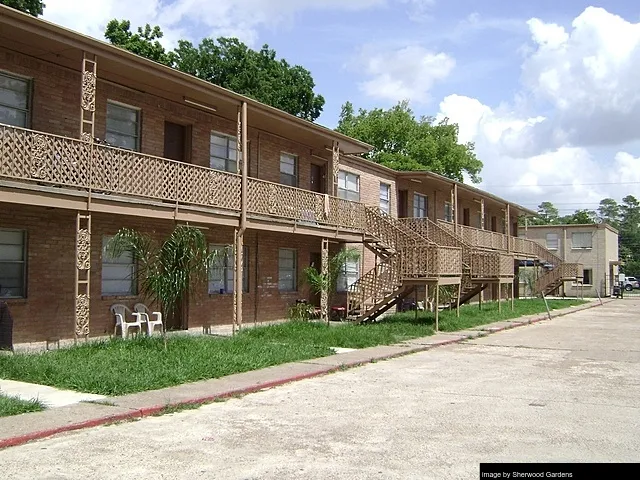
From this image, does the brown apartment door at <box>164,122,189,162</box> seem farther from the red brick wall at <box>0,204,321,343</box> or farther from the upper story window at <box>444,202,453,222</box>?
the upper story window at <box>444,202,453,222</box>

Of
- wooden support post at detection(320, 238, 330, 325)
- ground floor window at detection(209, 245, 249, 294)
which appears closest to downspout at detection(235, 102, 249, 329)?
ground floor window at detection(209, 245, 249, 294)

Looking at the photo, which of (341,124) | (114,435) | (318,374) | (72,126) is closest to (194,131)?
(72,126)

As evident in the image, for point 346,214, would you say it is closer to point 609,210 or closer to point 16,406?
point 16,406

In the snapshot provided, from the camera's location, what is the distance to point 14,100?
48.4 feet

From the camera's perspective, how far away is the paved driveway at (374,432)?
21.5ft

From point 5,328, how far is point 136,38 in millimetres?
27152

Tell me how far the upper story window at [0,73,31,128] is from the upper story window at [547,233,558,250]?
183 ft

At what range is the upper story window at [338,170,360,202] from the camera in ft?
86.8

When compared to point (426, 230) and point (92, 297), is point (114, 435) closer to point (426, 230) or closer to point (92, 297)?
point (92, 297)

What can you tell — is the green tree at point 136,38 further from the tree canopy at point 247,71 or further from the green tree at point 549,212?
the green tree at point 549,212

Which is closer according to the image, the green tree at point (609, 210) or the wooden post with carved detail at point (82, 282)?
the wooden post with carved detail at point (82, 282)

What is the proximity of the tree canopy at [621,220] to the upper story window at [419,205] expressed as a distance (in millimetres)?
72184

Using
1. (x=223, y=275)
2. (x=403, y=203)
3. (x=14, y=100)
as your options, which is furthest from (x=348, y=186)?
(x=14, y=100)

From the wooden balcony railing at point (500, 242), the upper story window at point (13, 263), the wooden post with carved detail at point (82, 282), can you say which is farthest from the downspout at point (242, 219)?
the wooden balcony railing at point (500, 242)
